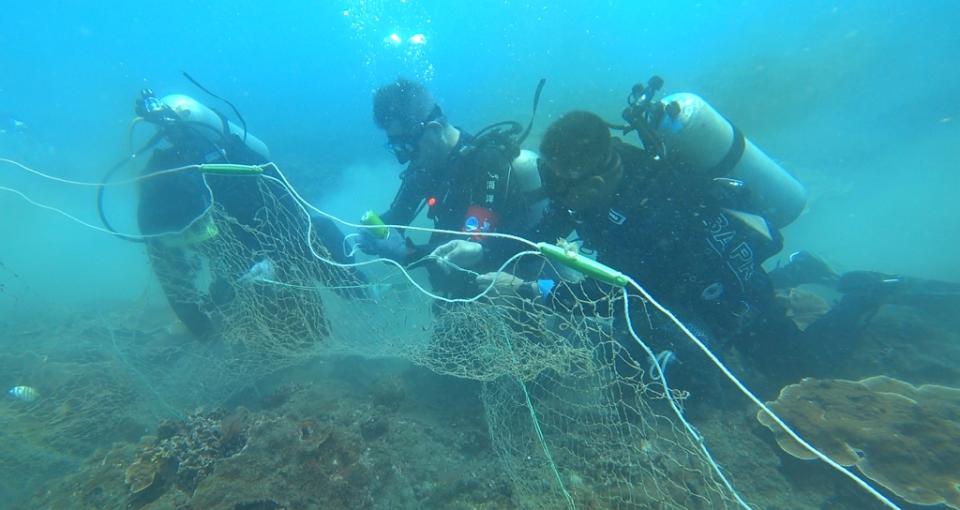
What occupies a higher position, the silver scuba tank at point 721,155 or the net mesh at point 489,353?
the silver scuba tank at point 721,155

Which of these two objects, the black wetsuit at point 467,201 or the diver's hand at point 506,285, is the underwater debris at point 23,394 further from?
the diver's hand at point 506,285

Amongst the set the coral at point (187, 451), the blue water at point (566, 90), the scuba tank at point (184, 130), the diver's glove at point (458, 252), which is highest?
the blue water at point (566, 90)

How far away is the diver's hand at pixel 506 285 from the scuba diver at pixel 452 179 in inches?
28.5

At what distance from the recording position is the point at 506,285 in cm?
428

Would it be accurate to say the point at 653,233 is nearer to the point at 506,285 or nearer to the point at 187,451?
the point at 506,285

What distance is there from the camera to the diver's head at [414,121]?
5312mm

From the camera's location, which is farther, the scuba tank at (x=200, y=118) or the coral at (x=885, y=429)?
the scuba tank at (x=200, y=118)

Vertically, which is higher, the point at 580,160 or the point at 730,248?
the point at 580,160

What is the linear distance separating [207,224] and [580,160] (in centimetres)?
460

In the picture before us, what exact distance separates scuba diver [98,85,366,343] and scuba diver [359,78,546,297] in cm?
96

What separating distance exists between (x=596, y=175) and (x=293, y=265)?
339 centimetres

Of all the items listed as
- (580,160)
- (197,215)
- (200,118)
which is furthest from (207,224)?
(580,160)

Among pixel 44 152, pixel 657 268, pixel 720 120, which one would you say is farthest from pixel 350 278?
pixel 44 152

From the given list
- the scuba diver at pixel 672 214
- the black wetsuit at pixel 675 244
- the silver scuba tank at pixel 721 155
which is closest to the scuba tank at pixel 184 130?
the scuba diver at pixel 672 214
